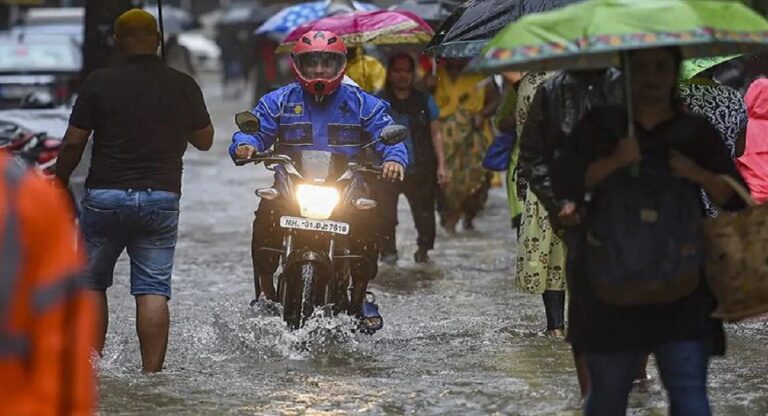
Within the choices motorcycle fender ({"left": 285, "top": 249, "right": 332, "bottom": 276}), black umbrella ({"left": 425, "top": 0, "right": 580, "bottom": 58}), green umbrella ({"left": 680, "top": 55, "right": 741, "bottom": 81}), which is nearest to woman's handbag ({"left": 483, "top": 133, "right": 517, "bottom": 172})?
black umbrella ({"left": 425, "top": 0, "right": 580, "bottom": 58})

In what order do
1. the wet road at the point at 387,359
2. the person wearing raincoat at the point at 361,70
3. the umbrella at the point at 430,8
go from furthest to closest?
1. the umbrella at the point at 430,8
2. the person wearing raincoat at the point at 361,70
3. the wet road at the point at 387,359

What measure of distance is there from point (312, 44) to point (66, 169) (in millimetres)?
2022

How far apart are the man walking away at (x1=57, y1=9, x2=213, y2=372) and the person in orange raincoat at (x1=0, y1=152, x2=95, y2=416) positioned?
15.0ft

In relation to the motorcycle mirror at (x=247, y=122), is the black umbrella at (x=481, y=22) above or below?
above

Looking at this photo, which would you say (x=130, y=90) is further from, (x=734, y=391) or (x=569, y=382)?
(x=734, y=391)

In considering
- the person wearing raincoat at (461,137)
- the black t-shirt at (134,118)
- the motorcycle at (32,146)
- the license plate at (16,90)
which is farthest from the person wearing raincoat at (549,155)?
the license plate at (16,90)

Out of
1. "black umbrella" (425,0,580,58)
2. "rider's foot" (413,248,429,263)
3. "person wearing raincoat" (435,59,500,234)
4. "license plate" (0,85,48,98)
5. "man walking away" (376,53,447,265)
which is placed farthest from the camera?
"license plate" (0,85,48,98)

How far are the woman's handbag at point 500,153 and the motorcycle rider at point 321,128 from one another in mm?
1500

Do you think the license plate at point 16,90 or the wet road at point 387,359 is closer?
the wet road at point 387,359

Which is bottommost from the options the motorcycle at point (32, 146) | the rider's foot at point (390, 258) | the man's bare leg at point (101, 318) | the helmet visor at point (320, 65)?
the rider's foot at point (390, 258)

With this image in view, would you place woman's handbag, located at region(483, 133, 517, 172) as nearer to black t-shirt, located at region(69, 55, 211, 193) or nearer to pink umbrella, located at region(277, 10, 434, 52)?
pink umbrella, located at region(277, 10, 434, 52)

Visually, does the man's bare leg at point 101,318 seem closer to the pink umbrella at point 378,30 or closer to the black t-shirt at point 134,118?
the black t-shirt at point 134,118

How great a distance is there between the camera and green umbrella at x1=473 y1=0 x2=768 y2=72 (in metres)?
5.06

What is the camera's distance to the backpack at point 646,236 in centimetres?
513
